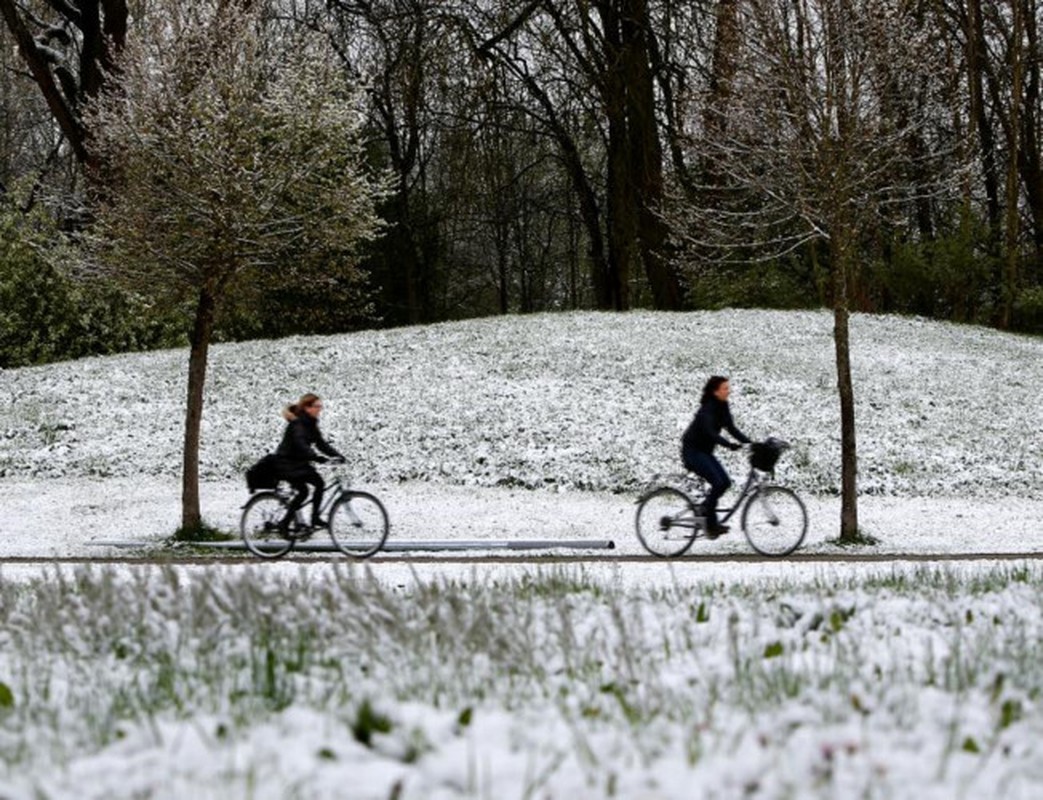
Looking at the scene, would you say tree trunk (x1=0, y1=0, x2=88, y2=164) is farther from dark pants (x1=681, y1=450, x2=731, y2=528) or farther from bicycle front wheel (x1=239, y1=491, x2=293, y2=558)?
dark pants (x1=681, y1=450, x2=731, y2=528)

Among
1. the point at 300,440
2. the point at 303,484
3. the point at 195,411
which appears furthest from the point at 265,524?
the point at 195,411

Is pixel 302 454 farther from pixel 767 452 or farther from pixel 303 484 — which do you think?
pixel 767 452

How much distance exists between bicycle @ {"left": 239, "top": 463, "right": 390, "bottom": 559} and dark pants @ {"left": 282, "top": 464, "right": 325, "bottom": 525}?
8cm

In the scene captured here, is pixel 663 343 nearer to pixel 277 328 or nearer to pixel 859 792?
pixel 277 328

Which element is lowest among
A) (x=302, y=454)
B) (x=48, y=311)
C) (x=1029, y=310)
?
(x=302, y=454)

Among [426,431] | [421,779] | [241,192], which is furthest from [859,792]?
[426,431]

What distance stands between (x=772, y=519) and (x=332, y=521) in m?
→ 5.39

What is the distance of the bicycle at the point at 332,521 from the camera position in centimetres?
1395

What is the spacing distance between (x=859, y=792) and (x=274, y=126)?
14519 mm

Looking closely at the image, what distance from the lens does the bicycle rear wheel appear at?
46.4ft

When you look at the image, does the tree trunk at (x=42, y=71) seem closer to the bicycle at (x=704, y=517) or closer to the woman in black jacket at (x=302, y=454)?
the woman in black jacket at (x=302, y=454)

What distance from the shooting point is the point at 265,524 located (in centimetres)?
1416

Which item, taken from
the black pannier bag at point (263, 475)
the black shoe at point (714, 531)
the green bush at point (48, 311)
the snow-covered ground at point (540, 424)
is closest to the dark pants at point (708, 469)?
the black shoe at point (714, 531)

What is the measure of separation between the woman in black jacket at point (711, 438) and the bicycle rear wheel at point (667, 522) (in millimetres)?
314
